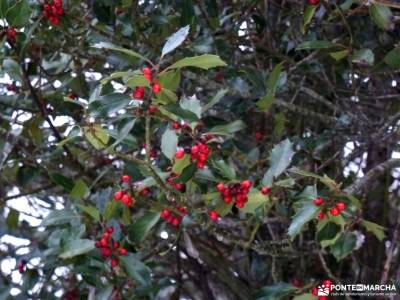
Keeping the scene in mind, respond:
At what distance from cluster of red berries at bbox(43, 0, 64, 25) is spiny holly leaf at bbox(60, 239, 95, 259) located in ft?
2.07

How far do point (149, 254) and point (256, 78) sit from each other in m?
0.55

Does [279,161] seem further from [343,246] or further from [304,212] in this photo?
[343,246]

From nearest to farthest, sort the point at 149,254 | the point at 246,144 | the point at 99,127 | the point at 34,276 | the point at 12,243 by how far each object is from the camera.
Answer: the point at 99,127
the point at 149,254
the point at 34,276
the point at 246,144
the point at 12,243

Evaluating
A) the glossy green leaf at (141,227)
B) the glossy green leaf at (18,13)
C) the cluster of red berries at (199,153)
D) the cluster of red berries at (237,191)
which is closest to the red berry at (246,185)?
the cluster of red berries at (237,191)

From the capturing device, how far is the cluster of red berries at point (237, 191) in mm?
1455

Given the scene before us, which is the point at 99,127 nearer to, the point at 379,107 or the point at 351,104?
the point at 351,104

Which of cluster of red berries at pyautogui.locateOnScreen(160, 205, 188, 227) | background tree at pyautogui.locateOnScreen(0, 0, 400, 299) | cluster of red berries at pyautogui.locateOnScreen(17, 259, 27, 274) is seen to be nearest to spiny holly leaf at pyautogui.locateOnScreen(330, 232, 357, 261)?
background tree at pyautogui.locateOnScreen(0, 0, 400, 299)

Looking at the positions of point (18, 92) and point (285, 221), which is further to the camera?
point (18, 92)

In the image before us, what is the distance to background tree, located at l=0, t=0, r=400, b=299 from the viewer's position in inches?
57.2

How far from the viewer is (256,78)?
5.56ft

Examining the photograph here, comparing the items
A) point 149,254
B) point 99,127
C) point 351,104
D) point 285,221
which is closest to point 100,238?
point 149,254

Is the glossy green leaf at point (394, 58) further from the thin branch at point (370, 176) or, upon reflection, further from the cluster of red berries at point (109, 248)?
the cluster of red berries at point (109, 248)

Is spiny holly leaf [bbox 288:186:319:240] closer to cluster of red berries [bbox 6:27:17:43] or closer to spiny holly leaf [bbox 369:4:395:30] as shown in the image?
spiny holly leaf [bbox 369:4:395:30]

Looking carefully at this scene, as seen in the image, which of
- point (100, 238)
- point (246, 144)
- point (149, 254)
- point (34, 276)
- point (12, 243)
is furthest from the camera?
point (12, 243)
